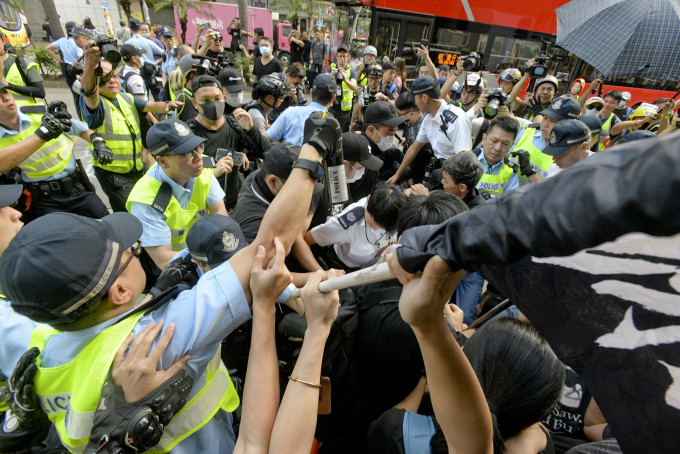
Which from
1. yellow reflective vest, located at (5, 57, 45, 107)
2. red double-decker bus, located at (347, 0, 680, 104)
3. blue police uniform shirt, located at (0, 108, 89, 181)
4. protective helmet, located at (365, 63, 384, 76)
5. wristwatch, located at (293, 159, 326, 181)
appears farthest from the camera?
red double-decker bus, located at (347, 0, 680, 104)

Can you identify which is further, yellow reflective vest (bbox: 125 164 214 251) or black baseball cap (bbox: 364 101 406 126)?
black baseball cap (bbox: 364 101 406 126)

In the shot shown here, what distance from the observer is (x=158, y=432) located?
3.10ft

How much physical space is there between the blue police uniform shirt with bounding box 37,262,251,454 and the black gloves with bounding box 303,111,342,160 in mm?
546

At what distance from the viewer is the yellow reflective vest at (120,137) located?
3236 millimetres

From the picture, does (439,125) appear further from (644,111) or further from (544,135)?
(644,111)

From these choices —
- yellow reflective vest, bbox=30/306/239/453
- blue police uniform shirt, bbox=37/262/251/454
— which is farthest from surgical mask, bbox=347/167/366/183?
yellow reflective vest, bbox=30/306/239/453

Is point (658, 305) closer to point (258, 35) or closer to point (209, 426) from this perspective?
point (209, 426)

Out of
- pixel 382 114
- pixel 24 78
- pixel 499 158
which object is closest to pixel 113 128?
pixel 24 78

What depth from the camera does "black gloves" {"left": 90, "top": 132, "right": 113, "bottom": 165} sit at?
9.55 ft

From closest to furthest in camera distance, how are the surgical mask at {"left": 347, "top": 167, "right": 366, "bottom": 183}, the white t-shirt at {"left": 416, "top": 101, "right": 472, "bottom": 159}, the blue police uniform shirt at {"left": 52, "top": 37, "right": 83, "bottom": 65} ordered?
1. the surgical mask at {"left": 347, "top": 167, "right": 366, "bottom": 183}
2. the white t-shirt at {"left": 416, "top": 101, "right": 472, "bottom": 159}
3. the blue police uniform shirt at {"left": 52, "top": 37, "right": 83, "bottom": 65}

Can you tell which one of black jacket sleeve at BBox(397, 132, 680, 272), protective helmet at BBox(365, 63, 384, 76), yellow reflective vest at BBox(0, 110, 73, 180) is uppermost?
black jacket sleeve at BBox(397, 132, 680, 272)

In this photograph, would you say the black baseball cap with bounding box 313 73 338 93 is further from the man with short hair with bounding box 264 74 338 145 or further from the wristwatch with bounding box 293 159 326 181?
the wristwatch with bounding box 293 159 326 181

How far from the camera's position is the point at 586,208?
0.42 metres

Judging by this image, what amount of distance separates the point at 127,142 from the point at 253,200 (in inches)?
74.6
